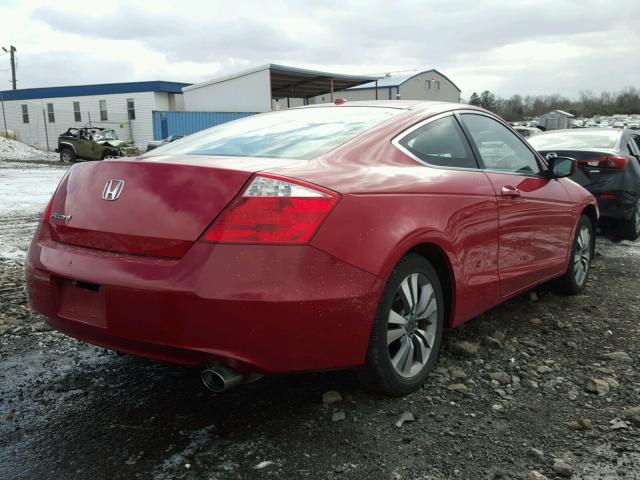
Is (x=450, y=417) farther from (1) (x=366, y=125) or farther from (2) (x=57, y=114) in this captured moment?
(2) (x=57, y=114)

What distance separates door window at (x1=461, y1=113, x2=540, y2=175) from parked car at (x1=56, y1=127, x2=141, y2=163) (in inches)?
941

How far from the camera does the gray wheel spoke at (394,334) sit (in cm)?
270

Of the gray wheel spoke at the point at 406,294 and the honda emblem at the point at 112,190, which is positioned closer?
the honda emblem at the point at 112,190

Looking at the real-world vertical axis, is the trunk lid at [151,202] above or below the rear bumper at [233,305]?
above

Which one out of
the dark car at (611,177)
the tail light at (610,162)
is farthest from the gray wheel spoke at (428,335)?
the tail light at (610,162)

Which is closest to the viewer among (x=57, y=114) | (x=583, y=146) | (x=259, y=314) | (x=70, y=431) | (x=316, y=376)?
(x=259, y=314)

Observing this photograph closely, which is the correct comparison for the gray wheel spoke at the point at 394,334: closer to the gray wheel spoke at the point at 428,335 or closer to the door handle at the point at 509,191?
the gray wheel spoke at the point at 428,335

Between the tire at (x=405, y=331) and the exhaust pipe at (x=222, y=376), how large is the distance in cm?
63

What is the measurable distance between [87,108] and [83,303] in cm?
4087

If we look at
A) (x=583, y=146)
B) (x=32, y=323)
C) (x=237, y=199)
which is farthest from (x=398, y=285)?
(x=583, y=146)

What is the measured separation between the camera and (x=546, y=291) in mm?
4902

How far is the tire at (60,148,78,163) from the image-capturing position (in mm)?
26125

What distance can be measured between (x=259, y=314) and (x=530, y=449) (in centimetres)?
127

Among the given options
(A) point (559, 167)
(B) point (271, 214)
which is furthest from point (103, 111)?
(B) point (271, 214)
